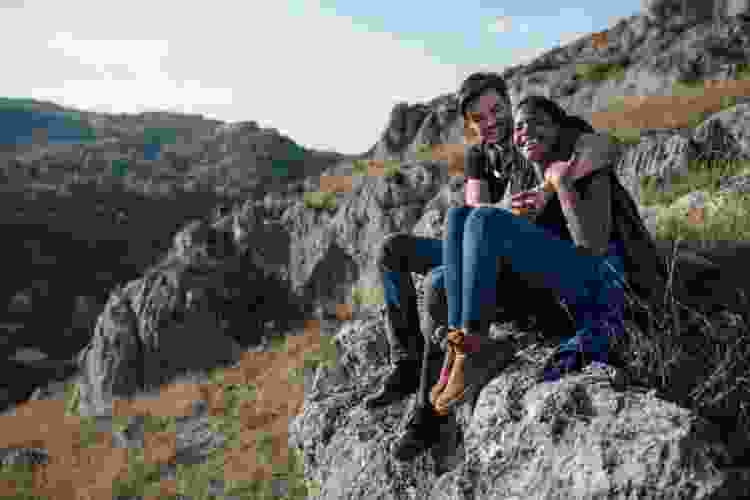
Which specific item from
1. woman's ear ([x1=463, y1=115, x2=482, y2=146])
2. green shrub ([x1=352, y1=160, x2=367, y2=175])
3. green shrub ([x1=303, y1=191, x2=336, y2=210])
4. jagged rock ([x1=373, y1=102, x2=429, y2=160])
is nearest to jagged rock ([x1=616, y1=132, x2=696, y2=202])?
woman's ear ([x1=463, y1=115, x2=482, y2=146])

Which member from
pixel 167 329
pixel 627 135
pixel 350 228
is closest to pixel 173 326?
pixel 167 329

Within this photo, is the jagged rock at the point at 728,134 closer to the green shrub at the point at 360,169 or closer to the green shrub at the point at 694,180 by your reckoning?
the green shrub at the point at 694,180

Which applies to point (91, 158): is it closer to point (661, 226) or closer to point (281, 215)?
point (281, 215)

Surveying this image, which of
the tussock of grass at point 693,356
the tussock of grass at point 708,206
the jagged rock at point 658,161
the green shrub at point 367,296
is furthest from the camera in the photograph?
the green shrub at point 367,296

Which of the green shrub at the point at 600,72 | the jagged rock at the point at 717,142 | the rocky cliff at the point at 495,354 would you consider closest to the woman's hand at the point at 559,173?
the rocky cliff at the point at 495,354

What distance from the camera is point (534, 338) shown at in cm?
269

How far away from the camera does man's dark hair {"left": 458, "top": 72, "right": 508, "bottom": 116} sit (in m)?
3.06

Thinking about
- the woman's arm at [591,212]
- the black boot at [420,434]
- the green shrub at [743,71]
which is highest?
the green shrub at [743,71]

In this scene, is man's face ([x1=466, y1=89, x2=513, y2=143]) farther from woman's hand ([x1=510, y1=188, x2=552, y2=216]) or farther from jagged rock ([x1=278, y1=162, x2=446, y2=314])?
jagged rock ([x1=278, y1=162, x2=446, y2=314])

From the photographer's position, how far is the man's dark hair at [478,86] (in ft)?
10.0

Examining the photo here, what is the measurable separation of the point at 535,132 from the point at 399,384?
5.22 ft

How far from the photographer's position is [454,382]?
96.6 inches

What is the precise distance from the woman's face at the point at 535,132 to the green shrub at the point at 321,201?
11.7 metres

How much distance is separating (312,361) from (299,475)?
3.11 metres
